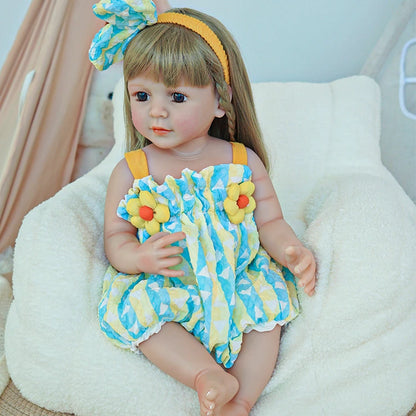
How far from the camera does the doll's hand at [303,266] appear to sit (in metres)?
0.96

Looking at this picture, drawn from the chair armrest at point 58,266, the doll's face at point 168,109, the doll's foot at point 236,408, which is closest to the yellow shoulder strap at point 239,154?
the doll's face at point 168,109

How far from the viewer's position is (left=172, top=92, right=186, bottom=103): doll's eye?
3.15ft

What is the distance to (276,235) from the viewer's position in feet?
3.48

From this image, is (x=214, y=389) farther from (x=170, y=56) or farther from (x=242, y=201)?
(x=170, y=56)

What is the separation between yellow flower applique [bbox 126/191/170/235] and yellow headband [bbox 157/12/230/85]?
30 cm

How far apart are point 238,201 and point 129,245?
0.24 meters

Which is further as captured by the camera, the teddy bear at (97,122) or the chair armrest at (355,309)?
the teddy bear at (97,122)

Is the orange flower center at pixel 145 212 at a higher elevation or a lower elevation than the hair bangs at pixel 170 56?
lower

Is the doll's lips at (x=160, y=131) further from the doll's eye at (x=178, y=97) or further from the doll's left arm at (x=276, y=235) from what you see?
the doll's left arm at (x=276, y=235)

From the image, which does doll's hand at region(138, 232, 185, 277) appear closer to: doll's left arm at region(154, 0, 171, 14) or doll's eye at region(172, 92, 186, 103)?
doll's eye at region(172, 92, 186, 103)

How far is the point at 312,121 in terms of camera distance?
5.05 feet

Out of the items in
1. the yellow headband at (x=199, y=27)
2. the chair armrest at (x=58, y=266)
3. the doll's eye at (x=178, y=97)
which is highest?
the yellow headband at (x=199, y=27)

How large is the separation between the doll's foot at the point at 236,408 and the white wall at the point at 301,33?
1.15 metres

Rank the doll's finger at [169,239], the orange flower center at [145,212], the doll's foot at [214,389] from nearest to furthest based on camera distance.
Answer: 1. the doll's foot at [214,389]
2. the doll's finger at [169,239]
3. the orange flower center at [145,212]
